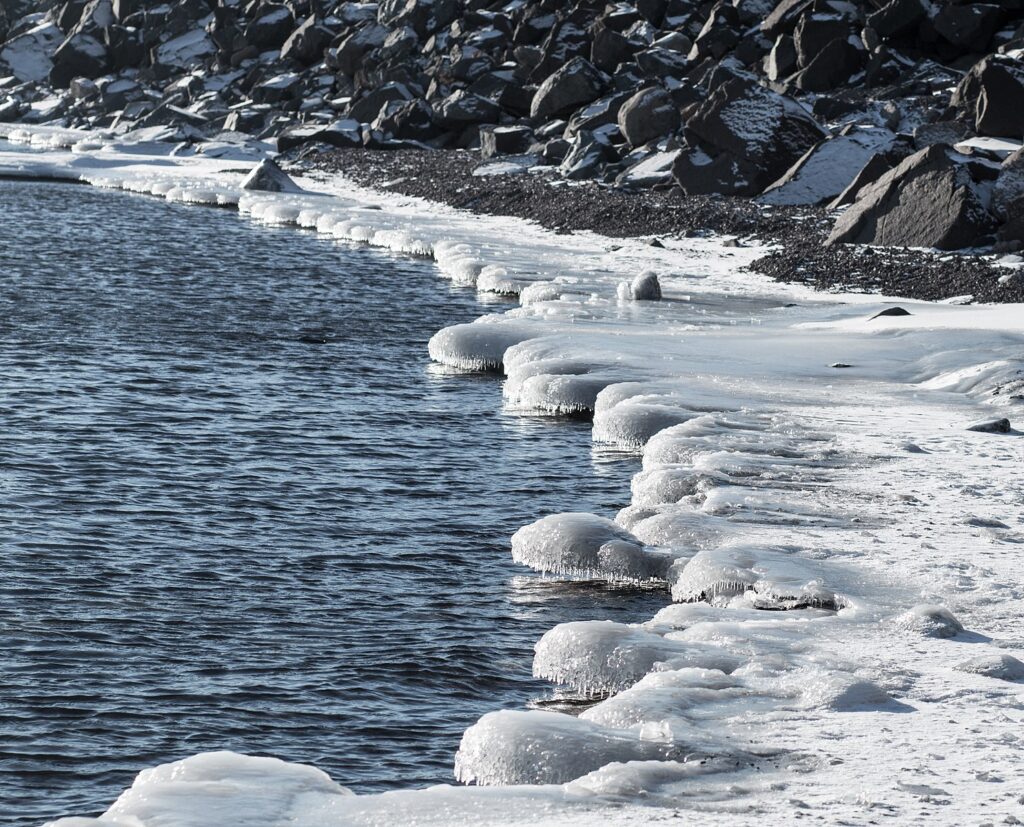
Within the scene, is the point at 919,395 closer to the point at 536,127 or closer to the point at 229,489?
the point at 229,489

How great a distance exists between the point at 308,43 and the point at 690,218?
144ft

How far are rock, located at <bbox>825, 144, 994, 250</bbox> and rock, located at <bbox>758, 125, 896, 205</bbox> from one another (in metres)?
5.16

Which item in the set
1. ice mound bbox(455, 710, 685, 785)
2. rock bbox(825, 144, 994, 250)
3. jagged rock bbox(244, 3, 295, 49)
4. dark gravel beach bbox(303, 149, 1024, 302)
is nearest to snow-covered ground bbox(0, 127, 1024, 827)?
ice mound bbox(455, 710, 685, 785)

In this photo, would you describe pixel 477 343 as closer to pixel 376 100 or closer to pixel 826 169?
pixel 826 169

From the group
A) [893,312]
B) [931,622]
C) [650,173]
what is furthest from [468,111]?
[931,622]

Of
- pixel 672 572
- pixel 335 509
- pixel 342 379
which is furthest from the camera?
pixel 342 379

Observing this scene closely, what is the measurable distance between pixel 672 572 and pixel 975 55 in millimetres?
43169

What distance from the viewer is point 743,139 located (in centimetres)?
3678

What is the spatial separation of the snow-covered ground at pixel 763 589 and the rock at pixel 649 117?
20596mm

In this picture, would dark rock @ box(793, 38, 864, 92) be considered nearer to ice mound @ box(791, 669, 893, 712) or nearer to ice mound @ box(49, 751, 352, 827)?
ice mound @ box(791, 669, 893, 712)

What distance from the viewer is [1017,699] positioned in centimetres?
867

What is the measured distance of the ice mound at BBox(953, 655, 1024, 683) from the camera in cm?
902

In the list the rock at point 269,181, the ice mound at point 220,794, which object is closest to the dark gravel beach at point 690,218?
the rock at point 269,181

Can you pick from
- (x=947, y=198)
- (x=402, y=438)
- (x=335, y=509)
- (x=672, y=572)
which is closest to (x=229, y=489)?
(x=335, y=509)
